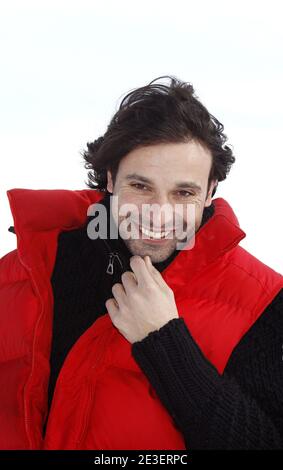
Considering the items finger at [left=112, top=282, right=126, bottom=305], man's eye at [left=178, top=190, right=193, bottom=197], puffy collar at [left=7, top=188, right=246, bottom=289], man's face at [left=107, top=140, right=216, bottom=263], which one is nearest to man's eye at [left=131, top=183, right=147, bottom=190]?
man's face at [left=107, top=140, right=216, bottom=263]

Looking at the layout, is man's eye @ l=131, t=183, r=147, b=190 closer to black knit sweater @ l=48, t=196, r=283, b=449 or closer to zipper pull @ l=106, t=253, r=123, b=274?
zipper pull @ l=106, t=253, r=123, b=274

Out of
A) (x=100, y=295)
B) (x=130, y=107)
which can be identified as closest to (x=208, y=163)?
(x=130, y=107)

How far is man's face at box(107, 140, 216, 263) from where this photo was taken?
1.79 meters

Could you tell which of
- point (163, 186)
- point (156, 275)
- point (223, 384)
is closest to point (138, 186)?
point (163, 186)

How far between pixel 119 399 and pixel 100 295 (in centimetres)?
40

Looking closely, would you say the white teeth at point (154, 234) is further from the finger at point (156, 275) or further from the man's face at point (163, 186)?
the finger at point (156, 275)

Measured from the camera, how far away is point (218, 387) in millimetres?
1444

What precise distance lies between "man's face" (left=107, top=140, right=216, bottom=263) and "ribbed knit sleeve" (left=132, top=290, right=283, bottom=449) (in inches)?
15.8

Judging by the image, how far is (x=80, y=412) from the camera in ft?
5.40

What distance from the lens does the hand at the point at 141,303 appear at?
156 centimetres

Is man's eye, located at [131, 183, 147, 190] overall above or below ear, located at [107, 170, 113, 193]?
above

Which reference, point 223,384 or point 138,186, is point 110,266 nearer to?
point 138,186

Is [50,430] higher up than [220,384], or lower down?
lower down
